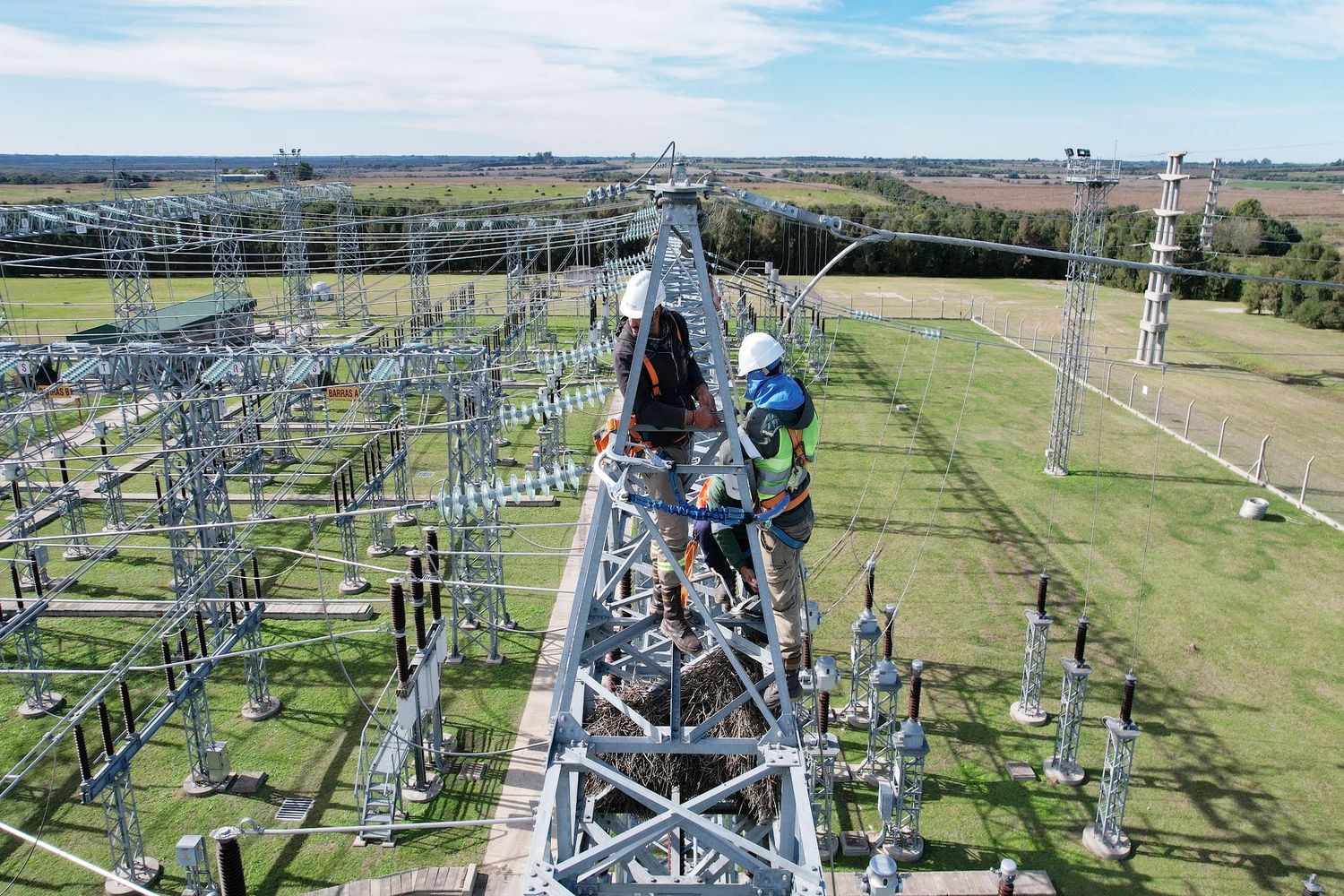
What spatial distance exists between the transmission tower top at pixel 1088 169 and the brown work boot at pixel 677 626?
55.6 feet

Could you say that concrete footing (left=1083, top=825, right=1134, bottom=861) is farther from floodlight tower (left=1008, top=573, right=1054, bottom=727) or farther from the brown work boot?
the brown work boot

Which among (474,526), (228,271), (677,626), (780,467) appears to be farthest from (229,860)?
(228,271)

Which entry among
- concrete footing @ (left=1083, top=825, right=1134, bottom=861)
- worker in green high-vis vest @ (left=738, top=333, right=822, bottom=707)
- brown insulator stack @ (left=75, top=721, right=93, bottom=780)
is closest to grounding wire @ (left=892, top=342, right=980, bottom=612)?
concrete footing @ (left=1083, top=825, right=1134, bottom=861)

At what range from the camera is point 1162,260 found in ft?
88.2

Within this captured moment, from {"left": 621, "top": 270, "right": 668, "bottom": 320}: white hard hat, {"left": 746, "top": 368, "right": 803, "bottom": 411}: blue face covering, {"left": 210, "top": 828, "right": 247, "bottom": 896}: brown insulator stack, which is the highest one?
{"left": 621, "top": 270, "right": 668, "bottom": 320}: white hard hat

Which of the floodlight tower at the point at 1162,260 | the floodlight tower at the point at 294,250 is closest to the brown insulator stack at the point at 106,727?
the floodlight tower at the point at 294,250

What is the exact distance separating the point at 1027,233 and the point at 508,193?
1438 inches

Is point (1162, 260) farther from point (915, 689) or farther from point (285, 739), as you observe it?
point (285, 739)

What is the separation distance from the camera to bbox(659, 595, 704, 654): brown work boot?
5.06 meters

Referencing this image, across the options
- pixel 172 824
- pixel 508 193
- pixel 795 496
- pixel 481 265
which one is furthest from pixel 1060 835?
pixel 508 193

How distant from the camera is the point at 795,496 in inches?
228

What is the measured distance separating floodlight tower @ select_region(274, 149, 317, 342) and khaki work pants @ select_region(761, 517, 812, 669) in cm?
2403

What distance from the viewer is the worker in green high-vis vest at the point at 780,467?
17.7ft

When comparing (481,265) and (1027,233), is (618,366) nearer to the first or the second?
(481,265)
